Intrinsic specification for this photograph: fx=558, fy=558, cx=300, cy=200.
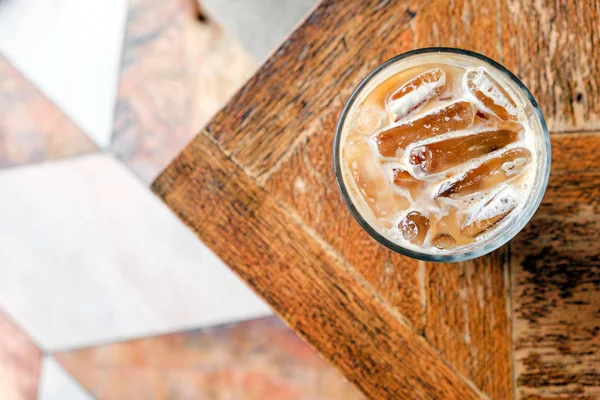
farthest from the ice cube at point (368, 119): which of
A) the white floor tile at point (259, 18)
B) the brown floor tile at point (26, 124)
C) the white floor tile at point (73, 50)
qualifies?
the brown floor tile at point (26, 124)

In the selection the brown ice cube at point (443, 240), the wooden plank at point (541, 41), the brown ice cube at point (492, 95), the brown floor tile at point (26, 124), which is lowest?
the brown ice cube at point (443, 240)

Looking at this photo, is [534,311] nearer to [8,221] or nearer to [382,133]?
[382,133]

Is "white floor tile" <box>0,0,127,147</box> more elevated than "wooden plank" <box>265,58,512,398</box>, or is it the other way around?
"white floor tile" <box>0,0,127,147</box>

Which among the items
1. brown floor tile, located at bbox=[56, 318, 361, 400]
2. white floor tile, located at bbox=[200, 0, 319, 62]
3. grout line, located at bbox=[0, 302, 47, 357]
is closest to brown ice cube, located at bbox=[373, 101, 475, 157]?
white floor tile, located at bbox=[200, 0, 319, 62]

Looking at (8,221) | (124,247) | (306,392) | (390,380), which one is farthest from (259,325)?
(8,221)

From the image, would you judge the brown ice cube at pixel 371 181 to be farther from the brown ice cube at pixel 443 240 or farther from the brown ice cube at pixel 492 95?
the brown ice cube at pixel 492 95

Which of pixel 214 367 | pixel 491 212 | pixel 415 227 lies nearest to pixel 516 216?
pixel 491 212

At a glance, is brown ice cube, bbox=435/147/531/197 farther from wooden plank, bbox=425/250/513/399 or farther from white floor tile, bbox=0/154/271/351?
white floor tile, bbox=0/154/271/351
